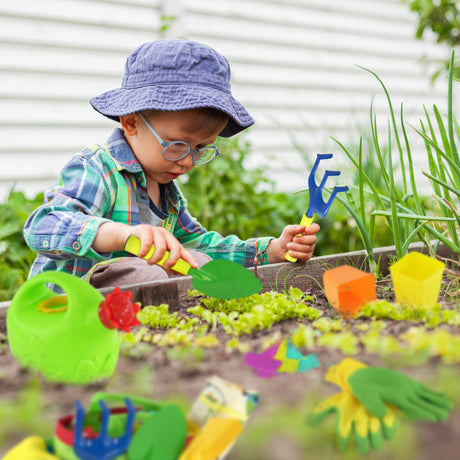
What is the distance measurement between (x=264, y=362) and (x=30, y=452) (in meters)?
0.37

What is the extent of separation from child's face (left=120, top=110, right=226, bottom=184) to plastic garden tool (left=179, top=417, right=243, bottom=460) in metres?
0.92

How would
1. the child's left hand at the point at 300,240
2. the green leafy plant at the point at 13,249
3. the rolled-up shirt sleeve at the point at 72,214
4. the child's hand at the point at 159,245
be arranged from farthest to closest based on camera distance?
the green leafy plant at the point at 13,249 < the child's left hand at the point at 300,240 < the rolled-up shirt sleeve at the point at 72,214 < the child's hand at the point at 159,245

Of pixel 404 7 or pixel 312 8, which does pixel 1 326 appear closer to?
pixel 312 8

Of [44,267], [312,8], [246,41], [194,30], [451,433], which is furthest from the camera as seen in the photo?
[312,8]

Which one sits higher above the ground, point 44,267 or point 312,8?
point 312,8

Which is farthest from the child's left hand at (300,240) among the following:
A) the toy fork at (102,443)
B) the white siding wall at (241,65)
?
the toy fork at (102,443)

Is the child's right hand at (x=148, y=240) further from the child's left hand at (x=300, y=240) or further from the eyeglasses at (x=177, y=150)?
the child's left hand at (x=300, y=240)

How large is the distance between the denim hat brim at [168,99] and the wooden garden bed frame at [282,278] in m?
0.46

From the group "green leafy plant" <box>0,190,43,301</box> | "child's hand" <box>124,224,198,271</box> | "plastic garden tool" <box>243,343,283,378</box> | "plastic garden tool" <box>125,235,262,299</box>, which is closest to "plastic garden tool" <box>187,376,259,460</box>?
"plastic garden tool" <box>243,343,283,378</box>

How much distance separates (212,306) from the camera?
1.13 m

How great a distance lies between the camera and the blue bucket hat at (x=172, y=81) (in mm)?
1240

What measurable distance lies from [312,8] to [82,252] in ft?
12.3

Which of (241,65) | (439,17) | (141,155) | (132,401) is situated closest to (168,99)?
(141,155)

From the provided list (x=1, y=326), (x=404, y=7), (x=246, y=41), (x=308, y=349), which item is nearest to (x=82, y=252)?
(x=1, y=326)
